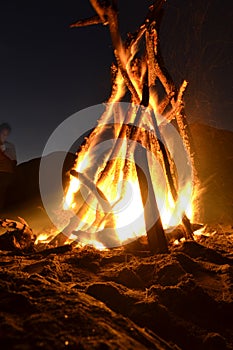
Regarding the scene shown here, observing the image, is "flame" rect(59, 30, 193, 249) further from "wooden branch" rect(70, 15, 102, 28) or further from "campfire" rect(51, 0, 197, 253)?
"wooden branch" rect(70, 15, 102, 28)

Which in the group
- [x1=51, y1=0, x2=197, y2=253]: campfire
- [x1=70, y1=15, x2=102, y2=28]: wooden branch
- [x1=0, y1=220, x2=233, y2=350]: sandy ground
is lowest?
[x1=0, y1=220, x2=233, y2=350]: sandy ground

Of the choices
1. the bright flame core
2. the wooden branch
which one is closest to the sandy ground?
the bright flame core

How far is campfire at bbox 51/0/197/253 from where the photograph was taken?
445cm

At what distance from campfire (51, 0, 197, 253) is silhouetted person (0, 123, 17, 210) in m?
6.31

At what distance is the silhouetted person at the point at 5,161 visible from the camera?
418 inches

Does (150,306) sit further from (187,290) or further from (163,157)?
(163,157)

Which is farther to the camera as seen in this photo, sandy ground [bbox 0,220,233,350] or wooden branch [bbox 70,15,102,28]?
wooden branch [bbox 70,15,102,28]

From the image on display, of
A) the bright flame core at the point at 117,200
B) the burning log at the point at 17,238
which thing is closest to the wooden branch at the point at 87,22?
the bright flame core at the point at 117,200

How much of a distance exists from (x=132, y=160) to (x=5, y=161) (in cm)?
896

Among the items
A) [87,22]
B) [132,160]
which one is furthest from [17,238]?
[87,22]

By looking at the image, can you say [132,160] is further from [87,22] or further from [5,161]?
[5,161]

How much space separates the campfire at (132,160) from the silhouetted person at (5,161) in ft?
20.7

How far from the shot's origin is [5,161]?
11836 mm

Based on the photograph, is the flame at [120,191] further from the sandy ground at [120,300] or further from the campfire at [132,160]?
the sandy ground at [120,300]
